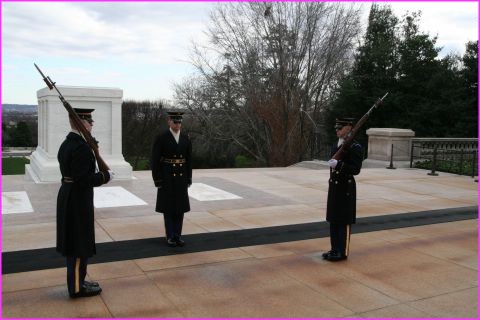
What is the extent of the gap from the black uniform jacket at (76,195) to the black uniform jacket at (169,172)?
1579mm

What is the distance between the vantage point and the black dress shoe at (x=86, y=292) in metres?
3.93

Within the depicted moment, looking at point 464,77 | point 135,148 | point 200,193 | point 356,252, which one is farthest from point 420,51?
point 356,252

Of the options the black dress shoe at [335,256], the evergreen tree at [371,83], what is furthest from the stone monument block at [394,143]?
the black dress shoe at [335,256]

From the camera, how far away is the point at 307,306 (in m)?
3.94

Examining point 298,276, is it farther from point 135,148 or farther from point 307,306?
point 135,148

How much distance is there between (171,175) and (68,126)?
5494mm

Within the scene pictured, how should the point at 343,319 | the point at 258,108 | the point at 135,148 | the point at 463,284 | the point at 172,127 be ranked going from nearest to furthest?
the point at 343,319
the point at 463,284
the point at 172,127
the point at 258,108
the point at 135,148

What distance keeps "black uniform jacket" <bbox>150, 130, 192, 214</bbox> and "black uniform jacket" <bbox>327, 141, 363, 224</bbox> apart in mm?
1650

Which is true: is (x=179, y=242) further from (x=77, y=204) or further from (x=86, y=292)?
(x=77, y=204)

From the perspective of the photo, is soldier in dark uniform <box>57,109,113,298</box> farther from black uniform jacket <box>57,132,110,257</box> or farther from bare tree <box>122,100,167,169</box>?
bare tree <box>122,100,167,169</box>

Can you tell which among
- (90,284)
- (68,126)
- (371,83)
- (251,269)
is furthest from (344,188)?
(371,83)

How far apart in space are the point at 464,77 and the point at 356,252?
73.8 ft

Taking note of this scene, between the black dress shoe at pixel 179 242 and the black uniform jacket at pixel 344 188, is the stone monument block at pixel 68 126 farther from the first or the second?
the black uniform jacket at pixel 344 188

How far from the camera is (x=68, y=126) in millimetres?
10219
